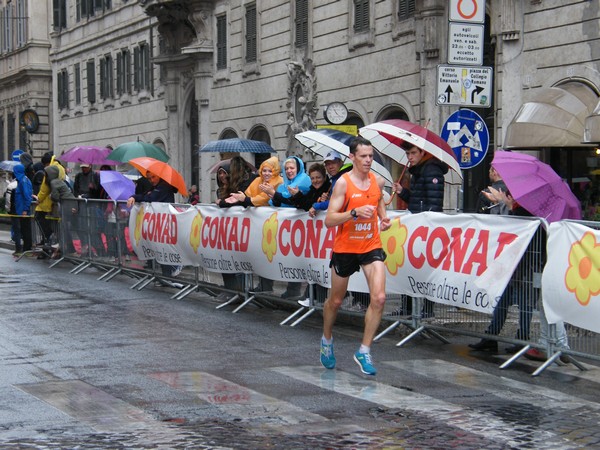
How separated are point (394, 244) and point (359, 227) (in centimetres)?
196

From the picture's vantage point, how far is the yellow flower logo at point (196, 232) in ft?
52.2

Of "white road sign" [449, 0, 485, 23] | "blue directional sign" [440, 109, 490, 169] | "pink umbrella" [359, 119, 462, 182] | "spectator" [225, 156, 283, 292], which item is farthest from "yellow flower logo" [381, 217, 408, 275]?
"white road sign" [449, 0, 485, 23]

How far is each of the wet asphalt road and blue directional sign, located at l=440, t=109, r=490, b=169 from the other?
11.0 ft

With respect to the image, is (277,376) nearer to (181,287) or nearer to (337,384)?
(337,384)

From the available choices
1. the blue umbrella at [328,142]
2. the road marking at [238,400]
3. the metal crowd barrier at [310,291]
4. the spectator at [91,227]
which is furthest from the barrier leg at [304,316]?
the spectator at [91,227]

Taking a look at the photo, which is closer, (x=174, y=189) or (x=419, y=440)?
(x=419, y=440)

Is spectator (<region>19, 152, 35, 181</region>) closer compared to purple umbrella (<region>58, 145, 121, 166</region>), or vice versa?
spectator (<region>19, 152, 35, 181</region>)

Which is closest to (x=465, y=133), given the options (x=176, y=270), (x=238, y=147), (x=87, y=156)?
(x=176, y=270)

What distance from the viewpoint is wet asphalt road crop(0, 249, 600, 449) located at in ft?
24.6

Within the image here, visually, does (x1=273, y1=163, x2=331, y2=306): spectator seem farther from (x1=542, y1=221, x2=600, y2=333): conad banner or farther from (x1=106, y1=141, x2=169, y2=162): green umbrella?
(x1=106, y1=141, x2=169, y2=162): green umbrella

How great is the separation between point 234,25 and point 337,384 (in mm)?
28440

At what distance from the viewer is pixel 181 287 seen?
17.2 m

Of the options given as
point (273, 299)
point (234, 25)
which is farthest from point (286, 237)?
point (234, 25)

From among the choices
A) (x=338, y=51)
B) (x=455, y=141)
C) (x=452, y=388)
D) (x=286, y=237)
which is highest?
(x=338, y=51)
